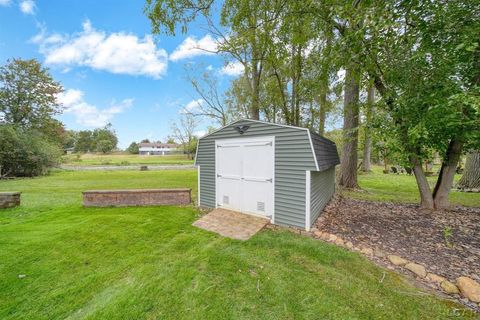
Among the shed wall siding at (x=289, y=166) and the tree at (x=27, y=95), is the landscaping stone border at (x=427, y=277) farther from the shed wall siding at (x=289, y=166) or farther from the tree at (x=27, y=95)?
the tree at (x=27, y=95)

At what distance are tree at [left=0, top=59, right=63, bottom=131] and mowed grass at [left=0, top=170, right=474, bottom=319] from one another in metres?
21.7

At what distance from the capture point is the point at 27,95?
18.7 meters

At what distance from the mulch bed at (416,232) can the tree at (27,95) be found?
25679 millimetres

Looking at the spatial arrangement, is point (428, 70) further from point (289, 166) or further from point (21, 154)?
point (21, 154)

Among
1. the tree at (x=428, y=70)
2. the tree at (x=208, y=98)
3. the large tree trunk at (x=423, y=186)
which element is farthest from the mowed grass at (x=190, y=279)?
the tree at (x=208, y=98)

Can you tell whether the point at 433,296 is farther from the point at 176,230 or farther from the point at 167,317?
the point at 176,230

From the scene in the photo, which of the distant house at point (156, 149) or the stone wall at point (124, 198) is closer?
the stone wall at point (124, 198)

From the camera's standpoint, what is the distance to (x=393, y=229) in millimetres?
4035

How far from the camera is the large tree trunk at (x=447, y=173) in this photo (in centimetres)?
462

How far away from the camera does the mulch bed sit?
292 cm

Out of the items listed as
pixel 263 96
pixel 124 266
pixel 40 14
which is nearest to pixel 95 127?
pixel 40 14

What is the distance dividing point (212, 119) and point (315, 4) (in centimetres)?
857

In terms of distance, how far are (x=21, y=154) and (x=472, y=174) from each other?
2379 centimetres

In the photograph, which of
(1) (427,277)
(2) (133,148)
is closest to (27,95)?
(1) (427,277)
